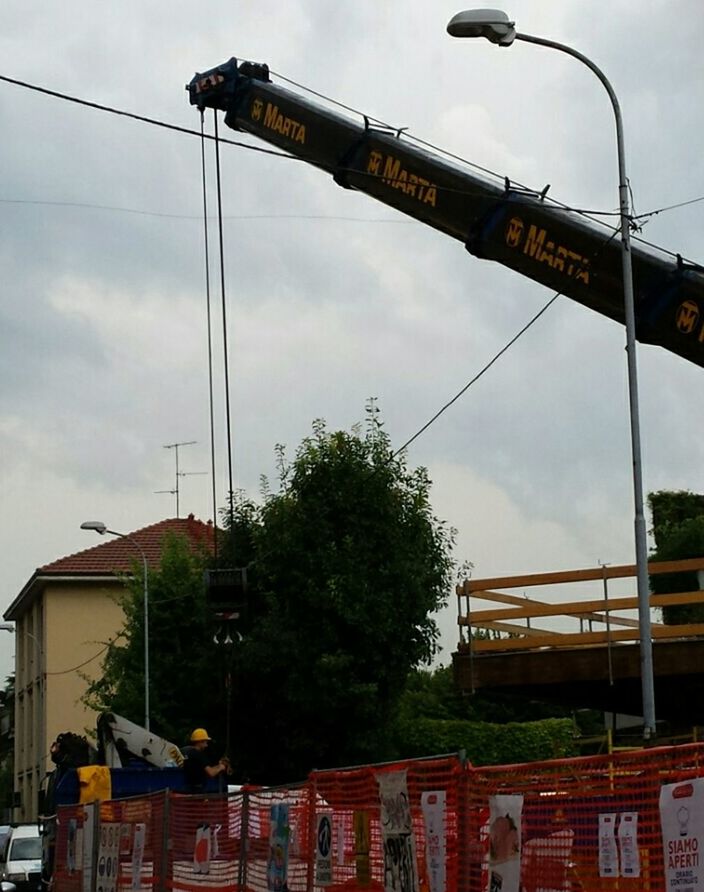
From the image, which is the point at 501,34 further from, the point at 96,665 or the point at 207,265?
the point at 96,665

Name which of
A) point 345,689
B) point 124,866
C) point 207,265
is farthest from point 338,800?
point 345,689

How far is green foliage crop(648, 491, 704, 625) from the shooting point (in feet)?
154

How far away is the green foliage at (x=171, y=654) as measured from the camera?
1465 inches

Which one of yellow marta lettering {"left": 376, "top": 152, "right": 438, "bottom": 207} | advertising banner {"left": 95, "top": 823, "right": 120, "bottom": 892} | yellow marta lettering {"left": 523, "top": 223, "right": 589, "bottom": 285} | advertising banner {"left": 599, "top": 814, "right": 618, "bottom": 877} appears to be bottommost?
A: advertising banner {"left": 95, "top": 823, "right": 120, "bottom": 892}

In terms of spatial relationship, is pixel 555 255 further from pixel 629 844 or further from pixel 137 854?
pixel 629 844

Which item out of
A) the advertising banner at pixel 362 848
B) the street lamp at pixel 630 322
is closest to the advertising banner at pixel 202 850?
the advertising banner at pixel 362 848

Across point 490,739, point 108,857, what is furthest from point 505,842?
point 490,739

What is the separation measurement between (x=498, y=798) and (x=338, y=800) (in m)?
2.44

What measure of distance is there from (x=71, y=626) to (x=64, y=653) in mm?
1160

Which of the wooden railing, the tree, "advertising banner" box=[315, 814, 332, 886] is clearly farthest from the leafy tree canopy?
"advertising banner" box=[315, 814, 332, 886]

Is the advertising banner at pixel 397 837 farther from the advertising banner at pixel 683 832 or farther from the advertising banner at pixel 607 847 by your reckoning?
the advertising banner at pixel 683 832

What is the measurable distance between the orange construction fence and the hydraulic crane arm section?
29.8 feet

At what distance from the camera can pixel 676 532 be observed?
2099 inches

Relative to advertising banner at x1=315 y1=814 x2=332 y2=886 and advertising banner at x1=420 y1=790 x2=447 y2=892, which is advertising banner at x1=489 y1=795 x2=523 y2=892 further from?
advertising banner at x1=315 y1=814 x2=332 y2=886
